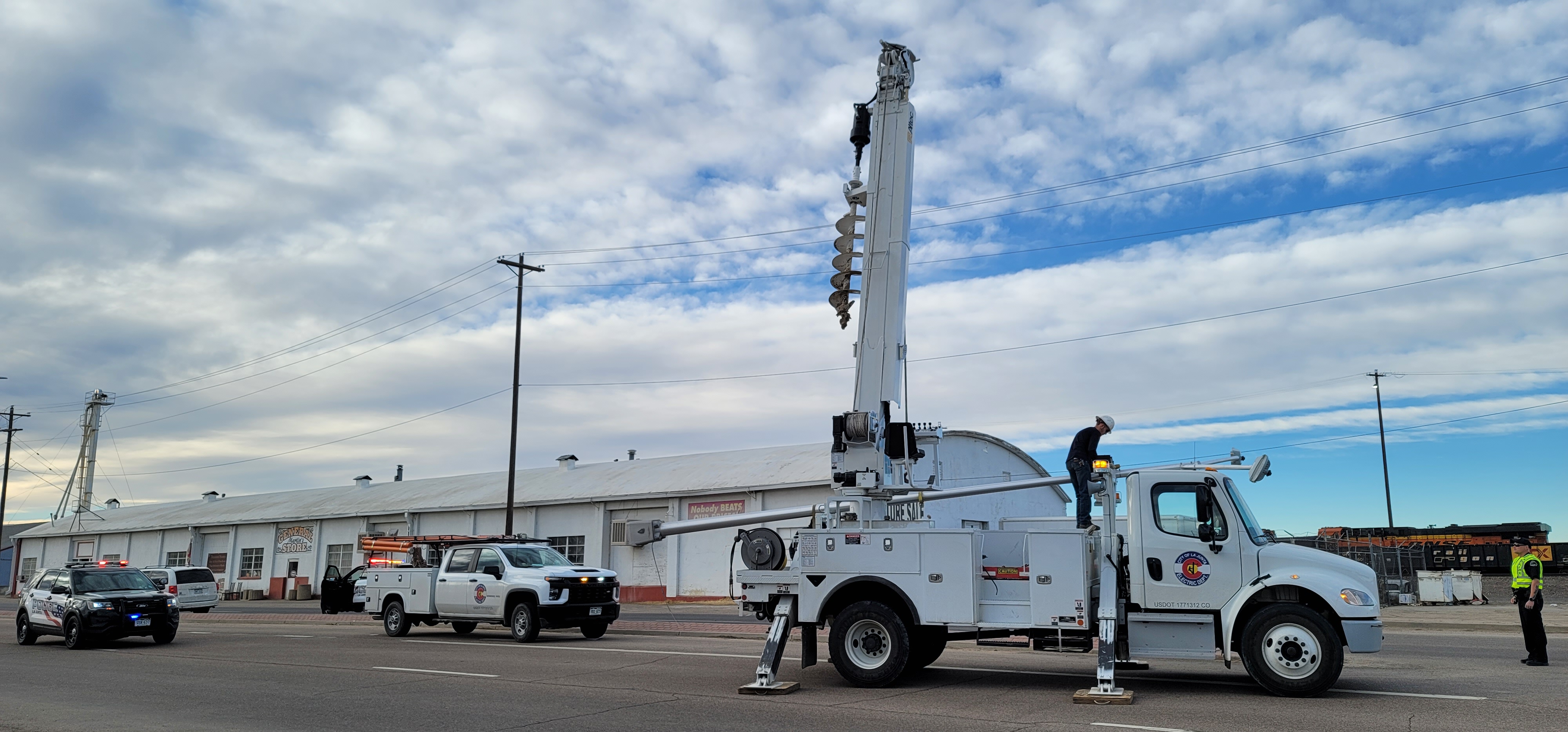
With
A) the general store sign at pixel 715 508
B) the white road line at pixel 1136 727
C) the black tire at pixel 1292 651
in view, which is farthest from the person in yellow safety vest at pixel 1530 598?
the general store sign at pixel 715 508

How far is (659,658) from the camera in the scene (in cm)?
1541

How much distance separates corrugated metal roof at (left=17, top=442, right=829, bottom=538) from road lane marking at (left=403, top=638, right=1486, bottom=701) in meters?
16.1

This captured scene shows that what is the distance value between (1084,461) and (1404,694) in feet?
12.2

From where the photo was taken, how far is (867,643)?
11.6 m

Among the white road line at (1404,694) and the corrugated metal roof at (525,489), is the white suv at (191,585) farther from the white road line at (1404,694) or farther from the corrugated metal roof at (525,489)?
the white road line at (1404,694)

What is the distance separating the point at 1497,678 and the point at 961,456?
24.8 meters

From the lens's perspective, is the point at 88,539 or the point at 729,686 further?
the point at 88,539

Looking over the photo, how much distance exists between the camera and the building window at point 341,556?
49844 millimetres

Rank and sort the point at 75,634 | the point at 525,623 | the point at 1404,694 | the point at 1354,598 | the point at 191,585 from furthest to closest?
the point at 191,585, the point at 525,623, the point at 75,634, the point at 1404,694, the point at 1354,598

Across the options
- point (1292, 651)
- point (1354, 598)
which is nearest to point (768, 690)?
point (1292, 651)

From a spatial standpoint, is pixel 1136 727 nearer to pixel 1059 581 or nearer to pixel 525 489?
pixel 1059 581

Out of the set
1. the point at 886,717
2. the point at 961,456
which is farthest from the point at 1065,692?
the point at 961,456

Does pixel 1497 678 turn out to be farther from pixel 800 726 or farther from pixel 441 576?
pixel 441 576

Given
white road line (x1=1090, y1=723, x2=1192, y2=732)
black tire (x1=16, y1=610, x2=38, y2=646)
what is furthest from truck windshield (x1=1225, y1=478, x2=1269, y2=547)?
black tire (x1=16, y1=610, x2=38, y2=646)
